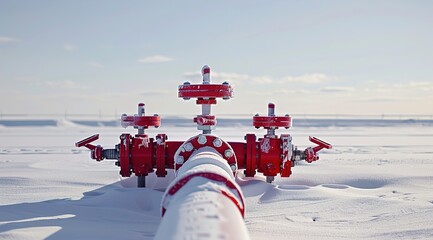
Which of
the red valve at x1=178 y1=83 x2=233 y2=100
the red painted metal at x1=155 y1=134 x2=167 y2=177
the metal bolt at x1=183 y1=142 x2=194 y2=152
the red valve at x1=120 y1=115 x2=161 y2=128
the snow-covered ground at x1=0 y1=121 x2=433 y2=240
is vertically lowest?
the snow-covered ground at x1=0 y1=121 x2=433 y2=240

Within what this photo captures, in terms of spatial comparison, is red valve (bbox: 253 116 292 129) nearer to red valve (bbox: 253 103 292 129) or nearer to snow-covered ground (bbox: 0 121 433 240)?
red valve (bbox: 253 103 292 129)

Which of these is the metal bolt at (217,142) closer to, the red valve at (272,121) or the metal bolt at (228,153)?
the metal bolt at (228,153)

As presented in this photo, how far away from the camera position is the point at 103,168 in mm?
5617

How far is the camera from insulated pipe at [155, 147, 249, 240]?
113cm

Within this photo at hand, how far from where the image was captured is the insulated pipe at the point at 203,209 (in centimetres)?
113

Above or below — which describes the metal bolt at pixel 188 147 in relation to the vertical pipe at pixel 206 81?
below

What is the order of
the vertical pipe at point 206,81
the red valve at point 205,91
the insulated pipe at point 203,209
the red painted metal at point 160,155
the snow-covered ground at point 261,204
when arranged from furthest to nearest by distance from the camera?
the red painted metal at point 160,155 < the vertical pipe at point 206,81 < the red valve at point 205,91 < the snow-covered ground at point 261,204 < the insulated pipe at point 203,209

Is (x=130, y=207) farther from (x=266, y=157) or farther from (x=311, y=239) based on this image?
(x=311, y=239)

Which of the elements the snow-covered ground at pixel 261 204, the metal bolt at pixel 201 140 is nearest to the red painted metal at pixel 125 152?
the snow-covered ground at pixel 261 204

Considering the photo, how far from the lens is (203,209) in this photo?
127cm

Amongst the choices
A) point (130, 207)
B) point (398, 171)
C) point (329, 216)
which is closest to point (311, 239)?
point (329, 216)

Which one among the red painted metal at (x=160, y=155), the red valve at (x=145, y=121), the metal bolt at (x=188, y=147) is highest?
the red valve at (x=145, y=121)

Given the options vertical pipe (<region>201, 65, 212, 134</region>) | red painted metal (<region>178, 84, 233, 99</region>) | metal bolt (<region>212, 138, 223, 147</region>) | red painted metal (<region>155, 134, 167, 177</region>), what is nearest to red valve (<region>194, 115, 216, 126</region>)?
vertical pipe (<region>201, 65, 212, 134</region>)

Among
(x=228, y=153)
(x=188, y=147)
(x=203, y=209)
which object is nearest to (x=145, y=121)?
(x=188, y=147)
